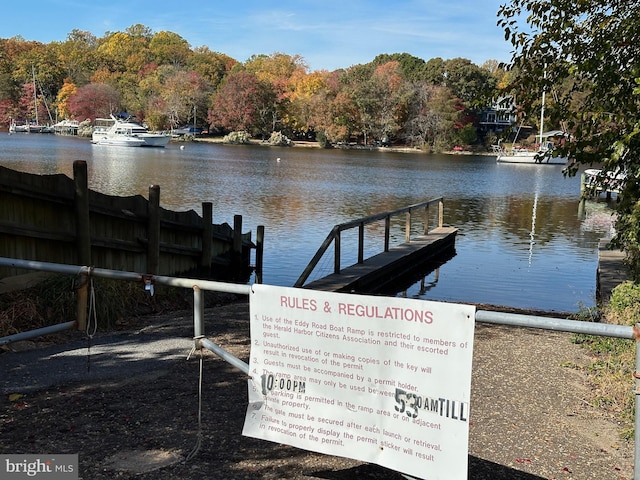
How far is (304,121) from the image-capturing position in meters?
120

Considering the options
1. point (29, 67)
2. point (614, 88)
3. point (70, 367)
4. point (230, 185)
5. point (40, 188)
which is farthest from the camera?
point (29, 67)

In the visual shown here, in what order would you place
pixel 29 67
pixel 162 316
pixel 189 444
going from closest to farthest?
pixel 189 444 < pixel 162 316 < pixel 29 67

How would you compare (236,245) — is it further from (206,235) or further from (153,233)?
(153,233)

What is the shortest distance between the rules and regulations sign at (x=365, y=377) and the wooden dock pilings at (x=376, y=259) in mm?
7402

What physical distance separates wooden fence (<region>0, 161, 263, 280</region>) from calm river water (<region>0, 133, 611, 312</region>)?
451cm

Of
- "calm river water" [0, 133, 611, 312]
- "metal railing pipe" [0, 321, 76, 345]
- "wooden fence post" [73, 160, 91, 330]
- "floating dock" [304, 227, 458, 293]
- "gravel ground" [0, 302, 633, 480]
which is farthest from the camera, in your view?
"calm river water" [0, 133, 611, 312]

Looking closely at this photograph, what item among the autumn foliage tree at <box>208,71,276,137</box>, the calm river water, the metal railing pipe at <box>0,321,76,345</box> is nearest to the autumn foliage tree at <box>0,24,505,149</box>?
the autumn foliage tree at <box>208,71,276,137</box>

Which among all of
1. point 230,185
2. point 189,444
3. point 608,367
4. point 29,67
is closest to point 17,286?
point 189,444

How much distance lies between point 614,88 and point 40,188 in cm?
814

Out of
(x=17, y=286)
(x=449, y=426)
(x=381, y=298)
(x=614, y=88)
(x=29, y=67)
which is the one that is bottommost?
(x=17, y=286)

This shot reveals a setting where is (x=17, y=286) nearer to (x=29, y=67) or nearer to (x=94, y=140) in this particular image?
(x=94, y=140)

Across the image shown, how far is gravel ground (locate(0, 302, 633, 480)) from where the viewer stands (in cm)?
464

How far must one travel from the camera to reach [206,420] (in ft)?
17.7

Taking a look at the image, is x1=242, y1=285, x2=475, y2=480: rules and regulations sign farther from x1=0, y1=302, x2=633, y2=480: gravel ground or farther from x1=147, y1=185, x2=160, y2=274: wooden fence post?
x1=147, y1=185, x2=160, y2=274: wooden fence post
